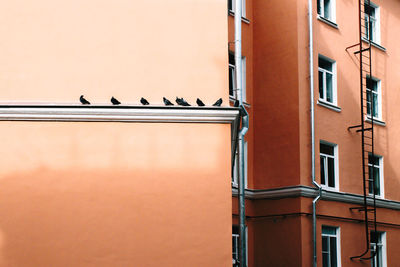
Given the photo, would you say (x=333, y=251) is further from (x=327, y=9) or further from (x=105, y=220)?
(x=105, y=220)

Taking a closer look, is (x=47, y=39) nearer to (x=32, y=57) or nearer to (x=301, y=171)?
(x=32, y=57)

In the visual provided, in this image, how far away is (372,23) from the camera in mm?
21797

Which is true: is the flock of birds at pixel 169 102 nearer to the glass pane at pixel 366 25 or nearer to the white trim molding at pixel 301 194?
the white trim molding at pixel 301 194

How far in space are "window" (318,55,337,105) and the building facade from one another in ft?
0.11

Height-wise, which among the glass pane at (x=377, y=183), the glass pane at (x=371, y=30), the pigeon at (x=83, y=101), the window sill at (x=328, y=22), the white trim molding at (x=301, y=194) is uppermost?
the glass pane at (x=371, y=30)

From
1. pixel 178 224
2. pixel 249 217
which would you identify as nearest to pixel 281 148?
pixel 249 217

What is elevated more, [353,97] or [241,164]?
[353,97]

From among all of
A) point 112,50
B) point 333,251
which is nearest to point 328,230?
point 333,251

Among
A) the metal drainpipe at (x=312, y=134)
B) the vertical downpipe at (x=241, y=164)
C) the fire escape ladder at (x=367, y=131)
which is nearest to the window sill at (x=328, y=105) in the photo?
the metal drainpipe at (x=312, y=134)

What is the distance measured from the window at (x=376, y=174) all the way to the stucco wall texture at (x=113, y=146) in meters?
11.9

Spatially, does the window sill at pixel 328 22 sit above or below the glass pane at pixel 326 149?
above

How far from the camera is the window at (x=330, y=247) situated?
17266 mm

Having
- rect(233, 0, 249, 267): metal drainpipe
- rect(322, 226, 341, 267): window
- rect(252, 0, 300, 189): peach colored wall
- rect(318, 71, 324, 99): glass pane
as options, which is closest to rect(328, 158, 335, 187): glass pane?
rect(322, 226, 341, 267): window

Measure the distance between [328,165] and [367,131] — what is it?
2.48 metres
